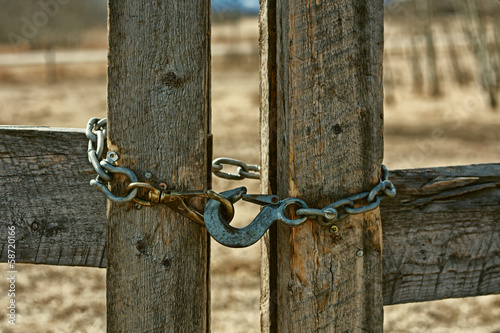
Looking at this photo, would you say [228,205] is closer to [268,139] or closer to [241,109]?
[268,139]

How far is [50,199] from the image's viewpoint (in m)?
1.36

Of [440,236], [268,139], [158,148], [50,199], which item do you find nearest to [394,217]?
[440,236]

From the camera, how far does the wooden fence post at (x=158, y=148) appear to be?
1175mm

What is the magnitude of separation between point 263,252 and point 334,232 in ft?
0.77

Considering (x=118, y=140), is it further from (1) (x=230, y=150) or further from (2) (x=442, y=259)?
(1) (x=230, y=150)

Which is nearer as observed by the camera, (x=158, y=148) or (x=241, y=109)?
(x=158, y=148)

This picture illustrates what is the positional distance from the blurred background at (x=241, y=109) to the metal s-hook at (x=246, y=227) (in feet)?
8.78

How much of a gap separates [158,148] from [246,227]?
0.84 feet

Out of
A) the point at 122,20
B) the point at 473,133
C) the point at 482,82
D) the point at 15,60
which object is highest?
the point at 15,60

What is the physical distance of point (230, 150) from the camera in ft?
30.3

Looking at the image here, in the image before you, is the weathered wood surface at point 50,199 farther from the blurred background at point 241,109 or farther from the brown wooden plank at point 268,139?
the blurred background at point 241,109

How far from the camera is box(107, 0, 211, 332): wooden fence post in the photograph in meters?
1.17

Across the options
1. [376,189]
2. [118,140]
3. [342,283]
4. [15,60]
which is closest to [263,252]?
[342,283]

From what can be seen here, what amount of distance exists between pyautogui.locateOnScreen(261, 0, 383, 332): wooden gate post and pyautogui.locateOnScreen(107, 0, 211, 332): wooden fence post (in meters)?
0.17
